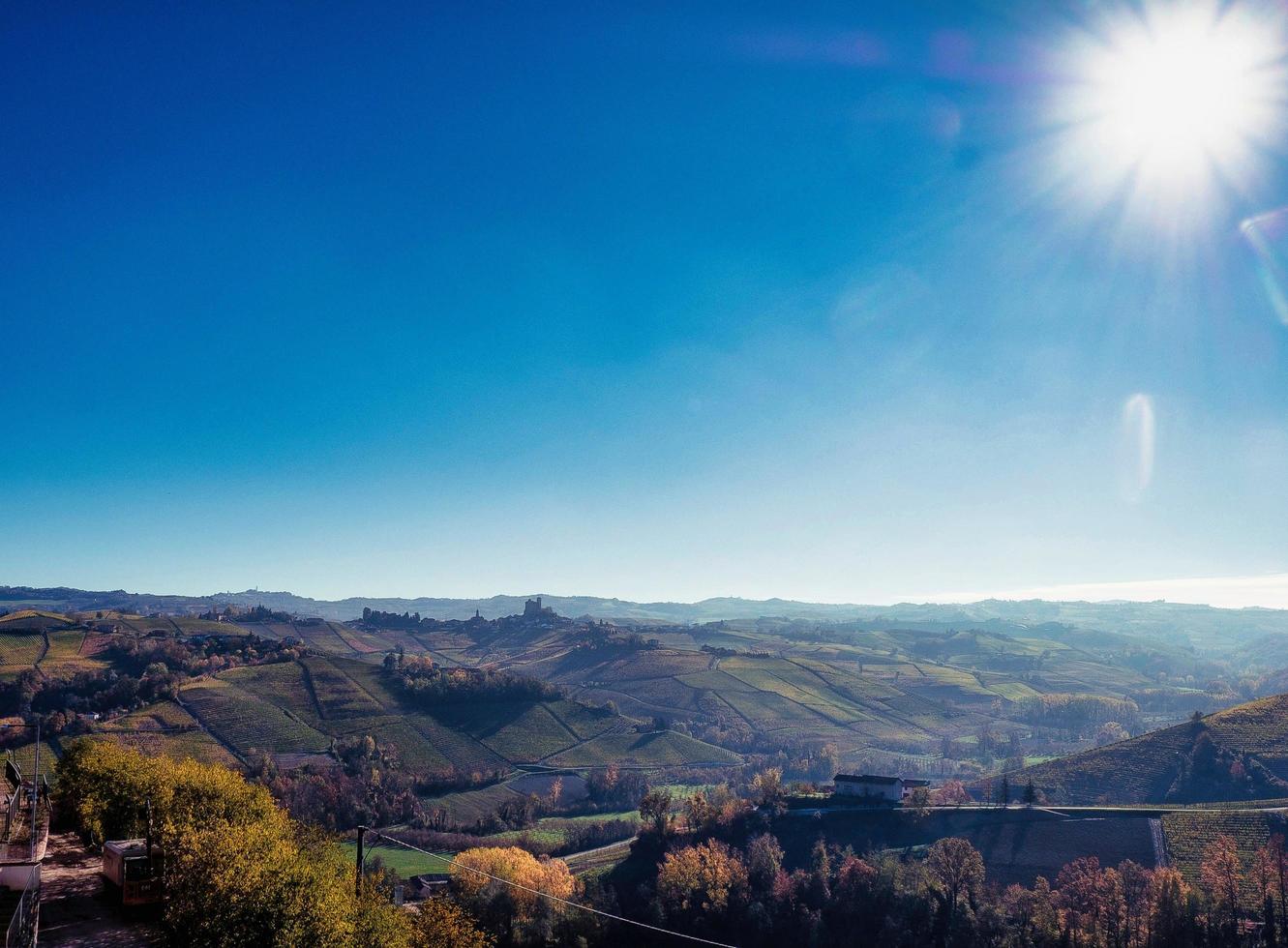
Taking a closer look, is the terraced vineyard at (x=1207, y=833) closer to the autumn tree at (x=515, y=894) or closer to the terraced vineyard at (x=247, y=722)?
the autumn tree at (x=515, y=894)

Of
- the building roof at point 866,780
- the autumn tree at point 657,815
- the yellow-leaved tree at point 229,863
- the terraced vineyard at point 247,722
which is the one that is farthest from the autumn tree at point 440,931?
the terraced vineyard at point 247,722

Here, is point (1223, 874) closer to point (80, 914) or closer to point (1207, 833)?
point (1207, 833)

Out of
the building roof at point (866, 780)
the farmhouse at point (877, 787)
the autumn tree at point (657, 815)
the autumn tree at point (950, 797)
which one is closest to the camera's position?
the autumn tree at point (657, 815)

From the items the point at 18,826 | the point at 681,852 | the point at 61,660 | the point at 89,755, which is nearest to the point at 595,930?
the point at 681,852

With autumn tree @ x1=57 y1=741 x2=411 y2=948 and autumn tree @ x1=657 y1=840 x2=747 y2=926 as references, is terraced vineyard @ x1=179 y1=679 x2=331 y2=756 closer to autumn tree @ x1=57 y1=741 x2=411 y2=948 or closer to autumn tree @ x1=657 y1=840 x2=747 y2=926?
autumn tree @ x1=657 y1=840 x2=747 y2=926

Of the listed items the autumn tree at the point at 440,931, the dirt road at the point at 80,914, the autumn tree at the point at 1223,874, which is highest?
the dirt road at the point at 80,914

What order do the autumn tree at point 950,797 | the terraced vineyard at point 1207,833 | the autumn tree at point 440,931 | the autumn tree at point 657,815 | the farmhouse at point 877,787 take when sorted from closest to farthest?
1. the autumn tree at point 440,931
2. the terraced vineyard at point 1207,833
3. the autumn tree at point 657,815
4. the farmhouse at point 877,787
5. the autumn tree at point 950,797

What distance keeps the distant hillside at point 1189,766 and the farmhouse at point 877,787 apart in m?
42.4

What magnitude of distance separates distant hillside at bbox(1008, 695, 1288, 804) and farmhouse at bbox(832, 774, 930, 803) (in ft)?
139

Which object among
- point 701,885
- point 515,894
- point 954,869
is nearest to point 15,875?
point 515,894

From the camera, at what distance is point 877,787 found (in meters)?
122

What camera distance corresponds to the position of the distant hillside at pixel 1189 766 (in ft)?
452

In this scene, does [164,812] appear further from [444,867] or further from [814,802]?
[814,802]

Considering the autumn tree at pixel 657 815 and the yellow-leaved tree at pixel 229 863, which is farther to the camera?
the autumn tree at pixel 657 815
